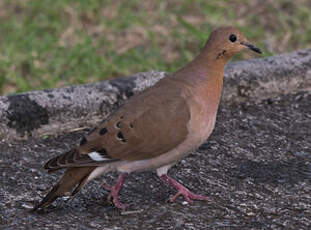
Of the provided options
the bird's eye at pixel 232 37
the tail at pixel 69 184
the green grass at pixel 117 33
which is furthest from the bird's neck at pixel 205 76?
the green grass at pixel 117 33

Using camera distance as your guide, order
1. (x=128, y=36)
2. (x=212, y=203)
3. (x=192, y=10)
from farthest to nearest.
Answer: (x=192, y=10), (x=128, y=36), (x=212, y=203)

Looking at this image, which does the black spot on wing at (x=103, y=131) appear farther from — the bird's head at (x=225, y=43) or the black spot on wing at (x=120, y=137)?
the bird's head at (x=225, y=43)

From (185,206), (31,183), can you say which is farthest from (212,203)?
(31,183)

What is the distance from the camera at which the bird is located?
3.43 metres

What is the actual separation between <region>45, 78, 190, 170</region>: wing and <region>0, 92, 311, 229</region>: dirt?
0.29m

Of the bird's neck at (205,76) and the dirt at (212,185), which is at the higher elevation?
the bird's neck at (205,76)

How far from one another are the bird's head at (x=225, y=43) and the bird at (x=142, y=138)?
234 millimetres

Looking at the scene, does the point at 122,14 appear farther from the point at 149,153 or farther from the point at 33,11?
the point at 149,153

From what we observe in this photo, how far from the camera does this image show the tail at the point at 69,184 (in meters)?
3.40

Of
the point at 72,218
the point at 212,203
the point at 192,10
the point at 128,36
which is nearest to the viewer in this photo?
the point at 72,218

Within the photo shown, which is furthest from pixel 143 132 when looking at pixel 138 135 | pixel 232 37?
pixel 232 37

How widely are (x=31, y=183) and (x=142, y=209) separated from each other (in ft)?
2.29

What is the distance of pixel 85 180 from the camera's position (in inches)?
136

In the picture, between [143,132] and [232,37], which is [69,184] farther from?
[232,37]
